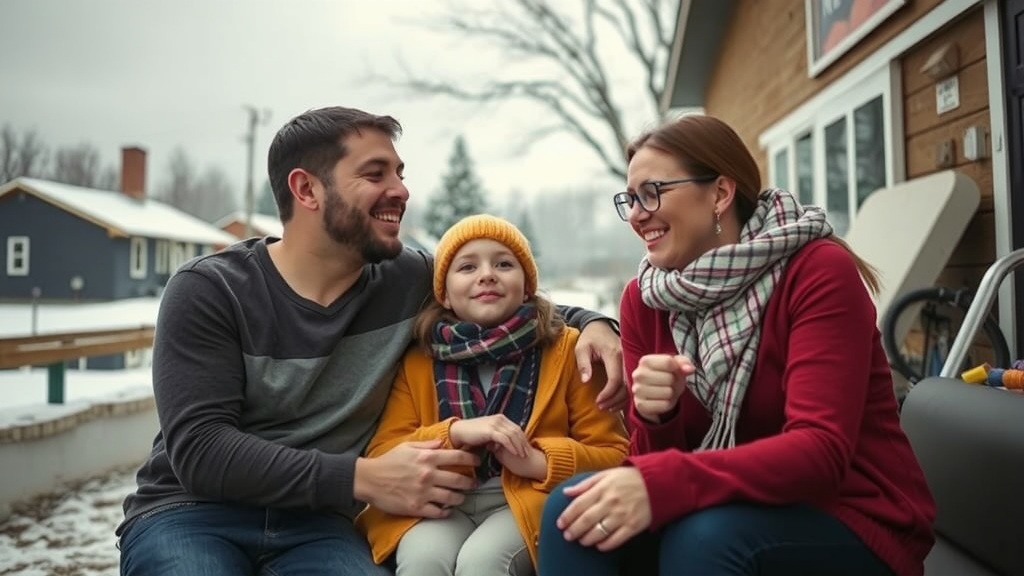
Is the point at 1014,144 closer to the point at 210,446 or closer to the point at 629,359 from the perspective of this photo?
the point at 629,359

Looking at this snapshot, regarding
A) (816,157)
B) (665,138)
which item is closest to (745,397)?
(665,138)

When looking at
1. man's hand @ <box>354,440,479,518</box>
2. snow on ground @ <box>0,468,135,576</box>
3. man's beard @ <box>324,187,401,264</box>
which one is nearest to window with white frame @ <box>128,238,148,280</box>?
snow on ground @ <box>0,468,135,576</box>

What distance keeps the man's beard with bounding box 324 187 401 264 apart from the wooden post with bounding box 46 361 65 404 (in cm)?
303

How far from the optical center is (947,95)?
128 inches

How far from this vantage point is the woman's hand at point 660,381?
1175 millimetres

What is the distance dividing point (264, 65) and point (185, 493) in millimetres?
16879

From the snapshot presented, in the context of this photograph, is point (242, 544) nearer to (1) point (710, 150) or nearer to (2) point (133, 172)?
(1) point (710, 150)

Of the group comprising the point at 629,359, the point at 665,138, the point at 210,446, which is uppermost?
the point at 665,138

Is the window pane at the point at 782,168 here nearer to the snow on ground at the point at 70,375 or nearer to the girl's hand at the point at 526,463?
the snow on ground at the point at 70,375

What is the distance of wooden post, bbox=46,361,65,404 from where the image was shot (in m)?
3.94

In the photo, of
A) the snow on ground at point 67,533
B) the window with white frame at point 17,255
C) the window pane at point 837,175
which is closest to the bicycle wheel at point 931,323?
the window pane at point 837,175

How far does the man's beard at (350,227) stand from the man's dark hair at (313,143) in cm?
5

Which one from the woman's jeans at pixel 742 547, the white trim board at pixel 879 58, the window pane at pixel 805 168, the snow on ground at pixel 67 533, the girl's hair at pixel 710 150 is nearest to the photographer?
the woman's jeans at pixel 742 547

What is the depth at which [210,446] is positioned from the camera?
140 cm
